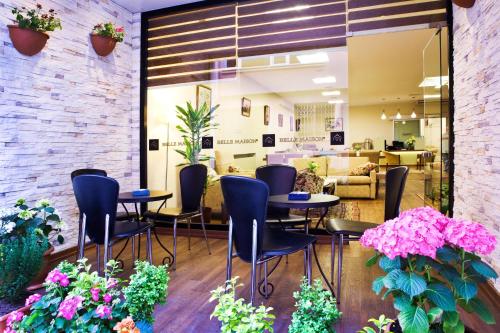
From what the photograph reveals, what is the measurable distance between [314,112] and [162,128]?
6.86 feet

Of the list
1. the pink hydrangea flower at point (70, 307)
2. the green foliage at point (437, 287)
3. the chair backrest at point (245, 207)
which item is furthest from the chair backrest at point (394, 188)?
the pink hydrangea flower at point (70, 307)

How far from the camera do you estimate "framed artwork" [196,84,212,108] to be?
473 cm

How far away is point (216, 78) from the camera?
4.72 m

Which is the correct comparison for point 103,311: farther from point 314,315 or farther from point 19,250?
point 19,250

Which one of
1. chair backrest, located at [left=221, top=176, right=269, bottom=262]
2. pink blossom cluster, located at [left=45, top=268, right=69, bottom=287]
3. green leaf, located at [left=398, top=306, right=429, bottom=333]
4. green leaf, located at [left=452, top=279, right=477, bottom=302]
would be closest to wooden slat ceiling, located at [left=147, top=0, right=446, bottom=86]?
chair backrest, located at [left=221, top=176, right=269, bottom=262]

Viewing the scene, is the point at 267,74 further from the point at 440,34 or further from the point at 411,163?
the point at 411,163

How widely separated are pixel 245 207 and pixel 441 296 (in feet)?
3.92

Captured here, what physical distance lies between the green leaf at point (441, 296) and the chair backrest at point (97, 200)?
2092mm

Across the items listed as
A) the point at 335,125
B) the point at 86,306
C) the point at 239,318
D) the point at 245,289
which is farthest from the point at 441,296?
the point at 335,125

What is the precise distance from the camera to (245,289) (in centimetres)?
281

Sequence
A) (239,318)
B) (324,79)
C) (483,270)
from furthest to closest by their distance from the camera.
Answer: (324,79) → (483,270) → (239,318)

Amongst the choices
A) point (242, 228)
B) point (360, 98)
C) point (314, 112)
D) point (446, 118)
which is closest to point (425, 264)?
point (242, 228)

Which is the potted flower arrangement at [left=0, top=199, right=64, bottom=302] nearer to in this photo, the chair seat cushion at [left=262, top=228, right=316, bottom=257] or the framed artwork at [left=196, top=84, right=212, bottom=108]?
the chair seat cushion at [left=262, top=228, right=316, bottom=257]

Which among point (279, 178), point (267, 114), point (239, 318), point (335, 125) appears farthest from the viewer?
point (267, 114)
